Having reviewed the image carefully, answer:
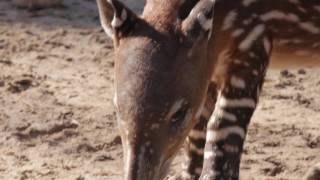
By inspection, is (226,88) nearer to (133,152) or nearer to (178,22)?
(178,22)

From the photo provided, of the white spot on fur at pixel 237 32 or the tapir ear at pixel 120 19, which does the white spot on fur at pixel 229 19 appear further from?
the tapir ear at pixel 120 19

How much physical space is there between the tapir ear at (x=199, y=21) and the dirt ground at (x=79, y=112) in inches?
59.6

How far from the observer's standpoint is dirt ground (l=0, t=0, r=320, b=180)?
27.1 feet

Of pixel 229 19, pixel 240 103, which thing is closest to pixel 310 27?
pixel 229 19

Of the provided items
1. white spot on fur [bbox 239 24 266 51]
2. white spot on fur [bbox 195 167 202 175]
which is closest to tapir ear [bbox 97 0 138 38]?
white spot on fur [bbox 239 24 266 51]

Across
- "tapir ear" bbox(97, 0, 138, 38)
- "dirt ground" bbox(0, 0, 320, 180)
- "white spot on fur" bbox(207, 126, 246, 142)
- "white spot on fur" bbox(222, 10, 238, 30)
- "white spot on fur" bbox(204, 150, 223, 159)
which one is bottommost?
"dirt ground" bbox(0, 0, 320, 180)

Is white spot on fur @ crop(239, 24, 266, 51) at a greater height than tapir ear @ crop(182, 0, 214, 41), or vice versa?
tapir ear @ crop(182, 0, 214, 41)

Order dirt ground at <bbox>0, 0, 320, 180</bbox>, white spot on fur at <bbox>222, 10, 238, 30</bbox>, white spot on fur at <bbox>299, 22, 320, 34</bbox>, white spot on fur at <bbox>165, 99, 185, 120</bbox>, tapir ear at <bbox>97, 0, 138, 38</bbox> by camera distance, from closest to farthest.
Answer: white spot on fur at <bbox>165, 99, 185, 120</bbox> < tapir ear at <bbox>97, 0, 138, 38</bbox> < white spot on fur at <bbox>222, 10, 238, 30</bbox> < white spot on fur at <bbox>299, 22, 320, 34</bbox> < dirt ground at <bbox>0, 0, 320, 180</bbox>

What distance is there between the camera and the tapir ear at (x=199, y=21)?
6.31 m

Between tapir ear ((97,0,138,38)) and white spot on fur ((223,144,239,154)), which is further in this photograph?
white spot on fur ((223,144,239,154))

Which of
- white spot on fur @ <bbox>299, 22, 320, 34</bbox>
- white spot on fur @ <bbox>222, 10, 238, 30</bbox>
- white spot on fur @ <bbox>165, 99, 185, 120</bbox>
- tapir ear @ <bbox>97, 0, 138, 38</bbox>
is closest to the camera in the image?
white spot on fur @ <bbox>165, 99, 185, 120</bbox>

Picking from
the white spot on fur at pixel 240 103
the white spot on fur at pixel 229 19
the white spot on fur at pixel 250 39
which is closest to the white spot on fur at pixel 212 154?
the white spot on fur at pixel 240 103

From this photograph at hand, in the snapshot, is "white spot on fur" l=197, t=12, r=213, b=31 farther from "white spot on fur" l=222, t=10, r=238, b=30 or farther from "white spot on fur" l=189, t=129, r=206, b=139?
"white spot on fur" l=189, t=129, r=206, b=139

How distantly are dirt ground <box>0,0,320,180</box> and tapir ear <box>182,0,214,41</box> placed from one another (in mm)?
1513
